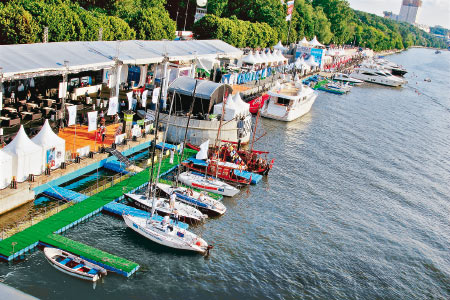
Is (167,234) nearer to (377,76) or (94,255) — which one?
(94,255)

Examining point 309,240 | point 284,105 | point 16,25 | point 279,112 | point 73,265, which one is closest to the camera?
point 73,265

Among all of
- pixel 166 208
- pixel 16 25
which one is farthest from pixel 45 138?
pixel 16 25

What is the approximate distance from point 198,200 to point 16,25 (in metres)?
36.9

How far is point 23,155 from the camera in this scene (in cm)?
3394

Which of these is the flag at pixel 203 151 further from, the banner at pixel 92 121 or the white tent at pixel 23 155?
the white tent at pixel 23 155

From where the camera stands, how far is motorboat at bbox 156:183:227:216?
3784cm

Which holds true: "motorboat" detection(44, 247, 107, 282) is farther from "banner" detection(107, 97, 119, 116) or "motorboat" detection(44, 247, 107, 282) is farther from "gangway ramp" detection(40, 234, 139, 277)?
"banner" detection(107, 97, 119, 116)

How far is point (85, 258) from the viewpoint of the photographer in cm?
2875

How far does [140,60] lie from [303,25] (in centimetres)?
10627

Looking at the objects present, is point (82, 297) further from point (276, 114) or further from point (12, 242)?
point (276, 114)

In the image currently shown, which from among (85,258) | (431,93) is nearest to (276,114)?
(85,258)

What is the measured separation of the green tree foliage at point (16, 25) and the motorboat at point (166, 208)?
3401 centimetres

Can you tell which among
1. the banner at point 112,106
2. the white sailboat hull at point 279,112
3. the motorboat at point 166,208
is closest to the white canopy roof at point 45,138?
the motorboat at point 166,208

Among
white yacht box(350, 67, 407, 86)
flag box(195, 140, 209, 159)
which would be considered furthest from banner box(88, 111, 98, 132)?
white yacht box(350, 67, 407, 86)
